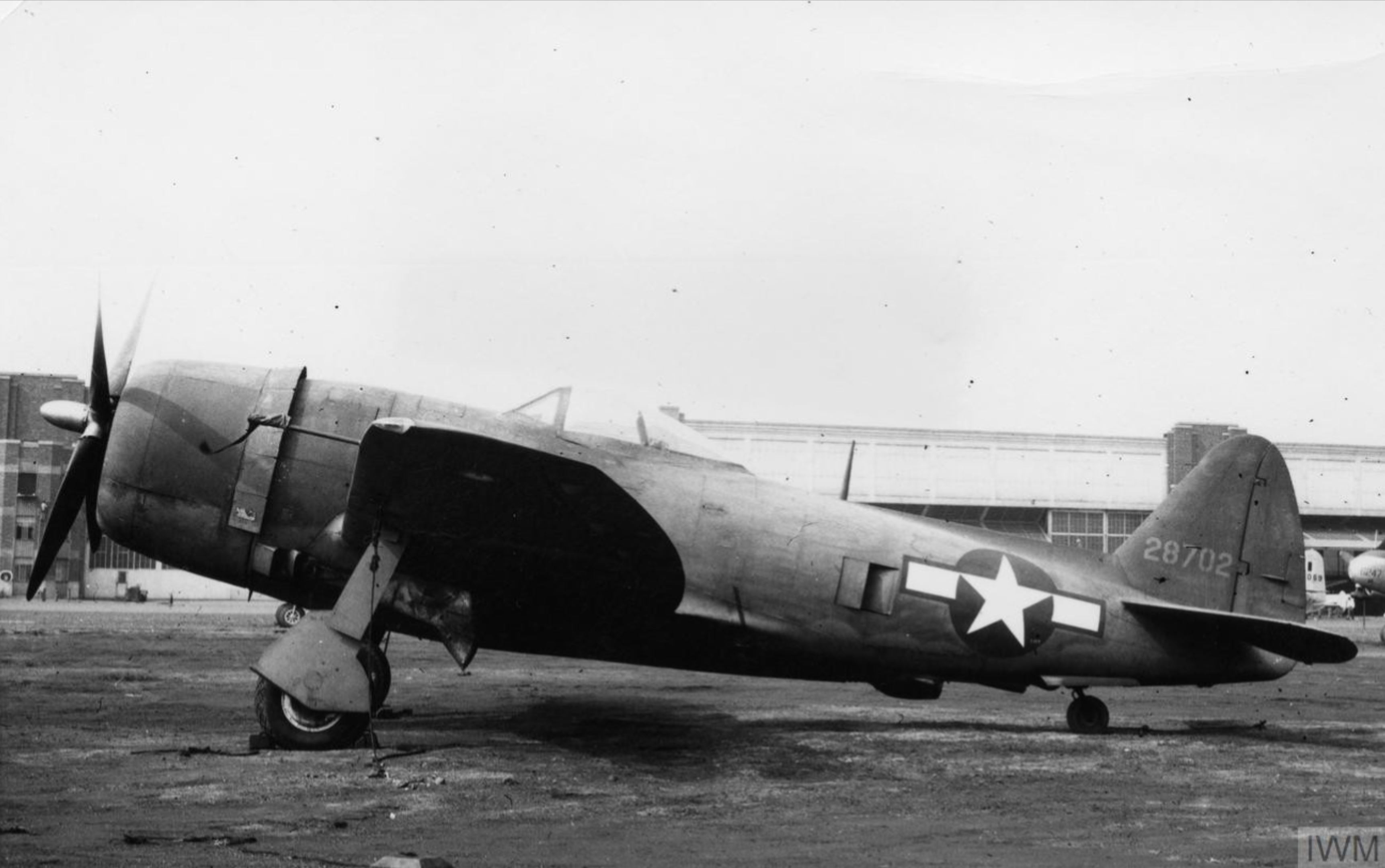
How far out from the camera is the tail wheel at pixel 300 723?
754 cm

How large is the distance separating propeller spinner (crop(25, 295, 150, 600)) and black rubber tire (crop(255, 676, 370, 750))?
186 centimetres

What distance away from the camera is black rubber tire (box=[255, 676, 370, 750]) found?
297 inches

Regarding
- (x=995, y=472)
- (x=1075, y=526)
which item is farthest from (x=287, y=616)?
(x=1075, y=526)

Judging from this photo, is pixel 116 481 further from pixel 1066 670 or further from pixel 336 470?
pixel 1066 670

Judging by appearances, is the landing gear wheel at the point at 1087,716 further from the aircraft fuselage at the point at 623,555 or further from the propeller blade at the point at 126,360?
the propeller blade at the point at 126,360

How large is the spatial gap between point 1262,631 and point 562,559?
5.09 metres

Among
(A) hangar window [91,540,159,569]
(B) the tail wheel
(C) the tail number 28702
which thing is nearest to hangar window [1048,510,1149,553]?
(C) the tail number 28702

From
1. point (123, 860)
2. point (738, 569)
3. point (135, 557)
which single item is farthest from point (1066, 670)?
point (135, 557)

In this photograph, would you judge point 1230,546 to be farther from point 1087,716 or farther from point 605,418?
point 605,418

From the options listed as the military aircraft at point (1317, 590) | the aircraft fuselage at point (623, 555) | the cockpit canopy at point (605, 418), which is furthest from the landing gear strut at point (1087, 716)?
the military aircraft at point (1317, 590)

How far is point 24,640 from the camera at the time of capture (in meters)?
19.3

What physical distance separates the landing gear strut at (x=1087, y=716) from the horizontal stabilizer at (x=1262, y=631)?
1.04m

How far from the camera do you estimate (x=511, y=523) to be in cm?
738

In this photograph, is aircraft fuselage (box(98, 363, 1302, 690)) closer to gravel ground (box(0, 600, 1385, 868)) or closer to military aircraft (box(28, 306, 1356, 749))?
military aircraft (box(28, 306, 1356, 749))
